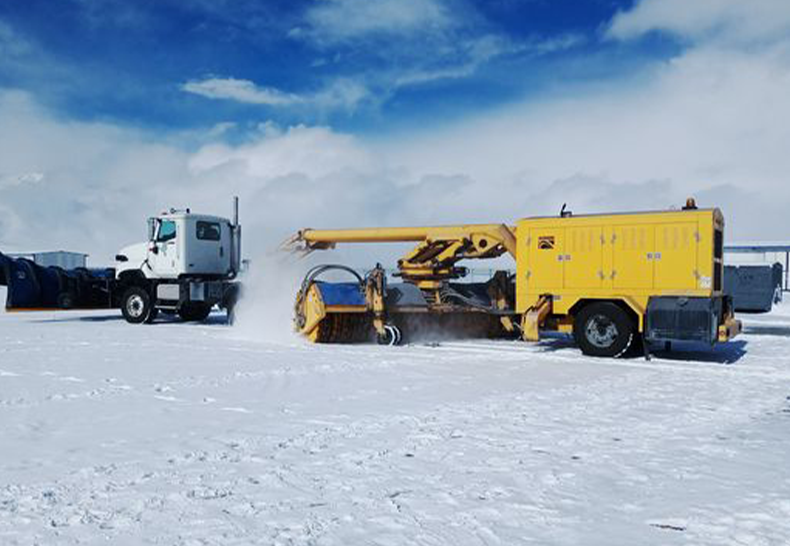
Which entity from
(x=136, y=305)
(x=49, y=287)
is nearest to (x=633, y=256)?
(x=136, y=305)

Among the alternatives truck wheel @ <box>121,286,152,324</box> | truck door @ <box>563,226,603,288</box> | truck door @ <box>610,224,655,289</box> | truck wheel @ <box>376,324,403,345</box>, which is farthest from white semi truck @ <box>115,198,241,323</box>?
truck door @ <box>610,224,655,289</box>

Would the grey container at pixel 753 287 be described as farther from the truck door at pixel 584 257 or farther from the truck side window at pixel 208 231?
the truck side window at pixel 208 231

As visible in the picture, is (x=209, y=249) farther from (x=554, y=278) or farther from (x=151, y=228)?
(x=554, y=278)

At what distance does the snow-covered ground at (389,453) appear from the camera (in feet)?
13.9

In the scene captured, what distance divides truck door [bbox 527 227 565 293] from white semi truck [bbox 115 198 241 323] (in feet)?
27.0

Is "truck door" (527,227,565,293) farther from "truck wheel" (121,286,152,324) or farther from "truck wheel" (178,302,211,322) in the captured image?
"truck wheel" (121,286,152,324)

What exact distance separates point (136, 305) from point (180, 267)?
6.15 ft

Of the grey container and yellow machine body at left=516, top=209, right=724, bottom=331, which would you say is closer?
yellow machine body at left=516, top=209, right=724, bottom=331

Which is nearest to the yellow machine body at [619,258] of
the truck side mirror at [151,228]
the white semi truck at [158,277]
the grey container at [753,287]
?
the white semi truck at [158,277]

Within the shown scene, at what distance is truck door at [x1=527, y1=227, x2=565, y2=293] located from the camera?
13023 mm

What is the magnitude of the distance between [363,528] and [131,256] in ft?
55.8

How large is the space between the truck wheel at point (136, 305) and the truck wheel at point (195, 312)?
1017mm

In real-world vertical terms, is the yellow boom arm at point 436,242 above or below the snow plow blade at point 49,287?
above

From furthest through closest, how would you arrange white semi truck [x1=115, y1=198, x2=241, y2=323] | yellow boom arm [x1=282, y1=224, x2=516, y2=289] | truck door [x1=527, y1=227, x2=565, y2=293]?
white semi truck [x1=115, y1=198, x2=241, y2=323] → yellow boom arm [x1=282, y1=224, x2=516, y2=289] → truck door [x1=527, y1=227, x2=565, y2=293]
